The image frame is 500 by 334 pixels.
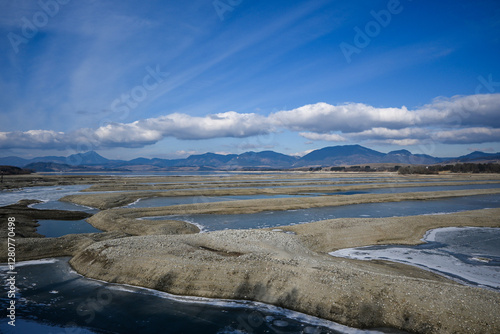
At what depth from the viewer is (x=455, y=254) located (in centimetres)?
2186

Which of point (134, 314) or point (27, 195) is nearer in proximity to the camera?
point (134, 314)

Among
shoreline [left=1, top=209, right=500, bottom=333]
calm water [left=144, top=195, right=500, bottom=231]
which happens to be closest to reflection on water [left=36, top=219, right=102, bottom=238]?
shoreline [left=1, top=209, right=500, bottom=333]

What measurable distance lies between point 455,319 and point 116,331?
45.9 ft

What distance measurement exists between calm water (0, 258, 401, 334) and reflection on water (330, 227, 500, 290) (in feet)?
33.7

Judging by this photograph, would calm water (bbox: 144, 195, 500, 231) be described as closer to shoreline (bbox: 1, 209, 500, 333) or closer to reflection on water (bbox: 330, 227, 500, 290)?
shoreline (bbox: 1, 209, 500, 333)

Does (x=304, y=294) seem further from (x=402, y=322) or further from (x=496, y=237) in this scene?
(x=496, y=237)

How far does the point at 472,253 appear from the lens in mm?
21969

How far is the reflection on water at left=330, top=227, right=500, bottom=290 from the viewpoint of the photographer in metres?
17.7

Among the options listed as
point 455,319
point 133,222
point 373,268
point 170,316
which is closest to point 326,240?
point 373,268

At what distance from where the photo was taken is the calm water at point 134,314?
12289mm

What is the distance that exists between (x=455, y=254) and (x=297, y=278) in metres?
14.8

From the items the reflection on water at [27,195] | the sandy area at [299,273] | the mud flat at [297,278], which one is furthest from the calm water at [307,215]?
the reflection on water at [27,195]

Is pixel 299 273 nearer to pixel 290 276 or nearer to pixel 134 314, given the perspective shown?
pixel 290 276

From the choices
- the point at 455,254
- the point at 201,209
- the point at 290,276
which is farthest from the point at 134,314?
the point at 201,209
